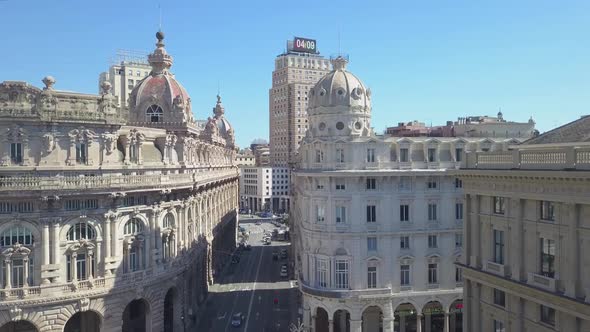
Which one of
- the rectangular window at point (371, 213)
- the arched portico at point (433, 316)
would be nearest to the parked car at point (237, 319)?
the rectangular window at point (371, 213)

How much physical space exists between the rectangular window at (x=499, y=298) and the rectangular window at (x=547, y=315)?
4362 mm

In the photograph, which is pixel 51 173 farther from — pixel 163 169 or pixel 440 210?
pixel 440 210

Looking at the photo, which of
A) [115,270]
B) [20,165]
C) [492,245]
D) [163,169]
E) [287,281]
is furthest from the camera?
[287,281]

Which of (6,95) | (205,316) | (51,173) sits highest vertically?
(6,95)

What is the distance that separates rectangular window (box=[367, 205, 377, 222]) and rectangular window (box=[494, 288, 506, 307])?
23658 millimetres

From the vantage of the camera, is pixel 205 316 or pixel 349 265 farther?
pixel 205 316

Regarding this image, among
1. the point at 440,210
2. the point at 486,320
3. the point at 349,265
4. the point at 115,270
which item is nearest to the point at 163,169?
the point at 115,270

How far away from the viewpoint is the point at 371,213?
65438 mm

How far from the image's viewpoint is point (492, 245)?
4325 cm

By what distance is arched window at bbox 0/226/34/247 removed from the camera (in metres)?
51.4

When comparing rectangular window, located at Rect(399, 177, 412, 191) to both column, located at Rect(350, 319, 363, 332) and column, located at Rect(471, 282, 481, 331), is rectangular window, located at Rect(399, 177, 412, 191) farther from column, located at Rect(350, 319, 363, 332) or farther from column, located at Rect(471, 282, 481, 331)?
column, located at Rect(471, 282, 481, 331)

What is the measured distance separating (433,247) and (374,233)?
26.5ft

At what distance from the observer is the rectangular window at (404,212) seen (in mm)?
66125

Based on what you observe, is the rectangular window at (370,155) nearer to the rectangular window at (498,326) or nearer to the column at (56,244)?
the rectangular window at (498,326)
